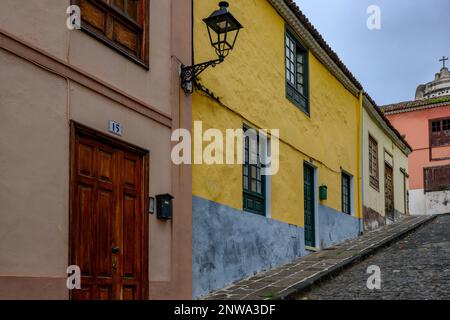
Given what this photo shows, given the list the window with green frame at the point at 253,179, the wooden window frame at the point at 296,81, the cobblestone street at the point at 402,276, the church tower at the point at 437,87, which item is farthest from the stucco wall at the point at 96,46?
the church tower at the point at 437,87

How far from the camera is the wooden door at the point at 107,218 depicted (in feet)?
22.7

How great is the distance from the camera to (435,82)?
3897 centimetres

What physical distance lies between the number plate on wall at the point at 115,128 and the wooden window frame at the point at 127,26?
901 mm

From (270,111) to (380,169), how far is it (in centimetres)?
967

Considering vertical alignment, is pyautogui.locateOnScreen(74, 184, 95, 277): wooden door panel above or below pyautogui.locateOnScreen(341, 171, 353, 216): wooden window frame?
below

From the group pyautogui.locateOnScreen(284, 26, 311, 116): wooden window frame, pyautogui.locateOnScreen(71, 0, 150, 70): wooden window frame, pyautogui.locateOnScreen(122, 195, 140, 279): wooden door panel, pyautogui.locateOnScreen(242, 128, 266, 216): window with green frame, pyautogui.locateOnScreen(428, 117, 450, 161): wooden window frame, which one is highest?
pyautogui.locateOnScreen(428, 117, 450, 161): wooden window frame

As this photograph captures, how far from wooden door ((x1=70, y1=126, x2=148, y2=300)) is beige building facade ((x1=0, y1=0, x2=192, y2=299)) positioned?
0.01 m

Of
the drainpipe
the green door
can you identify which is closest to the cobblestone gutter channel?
the green door

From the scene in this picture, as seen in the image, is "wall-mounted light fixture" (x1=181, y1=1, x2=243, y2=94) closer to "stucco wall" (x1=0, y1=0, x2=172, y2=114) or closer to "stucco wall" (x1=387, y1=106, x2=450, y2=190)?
"stucco wall" (x1=0, y1=0, x2=172, y2=114)

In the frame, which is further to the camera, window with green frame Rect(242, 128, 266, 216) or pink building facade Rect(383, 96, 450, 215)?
pink building facade Rect(383, 96, 450, 215)

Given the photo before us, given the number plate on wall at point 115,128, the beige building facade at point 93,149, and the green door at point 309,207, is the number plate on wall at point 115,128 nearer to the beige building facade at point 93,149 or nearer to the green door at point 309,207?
the beige building facade at point 93,149

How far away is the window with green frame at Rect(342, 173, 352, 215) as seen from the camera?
55.1 ft

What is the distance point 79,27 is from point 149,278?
3.12 meters

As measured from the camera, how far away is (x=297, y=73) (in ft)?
46.6
